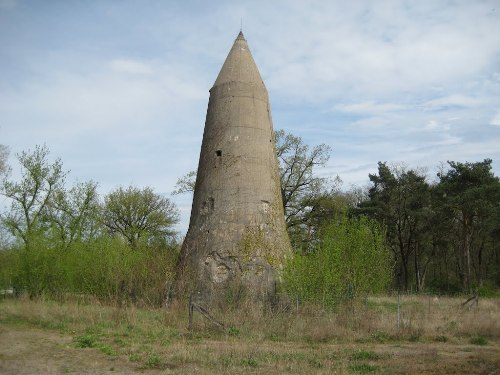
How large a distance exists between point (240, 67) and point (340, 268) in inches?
262

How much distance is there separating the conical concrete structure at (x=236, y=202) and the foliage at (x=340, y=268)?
0.90m

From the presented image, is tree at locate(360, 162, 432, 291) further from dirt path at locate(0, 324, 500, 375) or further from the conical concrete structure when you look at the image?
dirt path at locate(0, 324, 500, 375)

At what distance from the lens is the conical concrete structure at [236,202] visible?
1273 cm

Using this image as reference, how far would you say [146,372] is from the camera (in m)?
6.75

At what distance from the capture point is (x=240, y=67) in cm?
1484

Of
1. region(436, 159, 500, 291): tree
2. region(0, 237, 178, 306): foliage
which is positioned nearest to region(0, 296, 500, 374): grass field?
region(0, 237, 178, 306): foliage

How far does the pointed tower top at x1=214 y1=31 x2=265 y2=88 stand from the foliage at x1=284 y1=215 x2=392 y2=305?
16.5ft

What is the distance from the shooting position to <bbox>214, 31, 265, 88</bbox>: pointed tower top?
575 inches

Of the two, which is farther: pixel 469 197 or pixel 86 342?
pixel 469 197

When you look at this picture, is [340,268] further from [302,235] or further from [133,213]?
[133,213]

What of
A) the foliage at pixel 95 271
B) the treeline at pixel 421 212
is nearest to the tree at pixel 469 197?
the treeline at pixel 421 212

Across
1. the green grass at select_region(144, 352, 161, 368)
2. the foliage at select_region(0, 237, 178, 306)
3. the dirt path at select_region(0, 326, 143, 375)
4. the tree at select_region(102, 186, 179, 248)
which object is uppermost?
the tree at select_region(102, 186, 179, 248)

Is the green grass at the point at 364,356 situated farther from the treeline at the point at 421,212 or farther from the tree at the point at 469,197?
the tree at the point at 469,197

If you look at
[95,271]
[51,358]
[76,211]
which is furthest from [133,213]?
[51,358]
